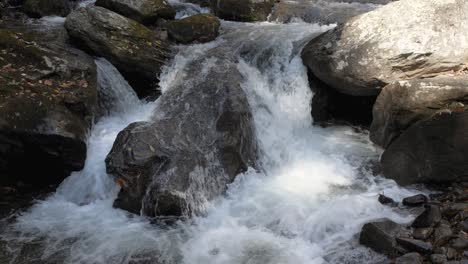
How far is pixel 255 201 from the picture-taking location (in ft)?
22.7

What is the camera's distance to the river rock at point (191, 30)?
10602mm

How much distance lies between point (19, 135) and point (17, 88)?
97cm

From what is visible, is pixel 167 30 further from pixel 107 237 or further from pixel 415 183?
pixel 415 183

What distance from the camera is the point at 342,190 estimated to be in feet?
22.9

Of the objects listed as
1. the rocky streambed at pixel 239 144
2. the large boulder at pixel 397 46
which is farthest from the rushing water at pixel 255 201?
the large boulder at pixel 397 46

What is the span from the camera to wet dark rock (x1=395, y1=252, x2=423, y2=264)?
15.9 ft

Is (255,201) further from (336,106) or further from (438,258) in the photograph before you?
(336,106)

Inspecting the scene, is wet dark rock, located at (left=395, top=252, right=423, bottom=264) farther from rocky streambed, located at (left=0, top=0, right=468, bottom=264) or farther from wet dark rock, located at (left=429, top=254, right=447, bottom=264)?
wet dark rock, located at (left=429, top=254, right=447, bottom=264)

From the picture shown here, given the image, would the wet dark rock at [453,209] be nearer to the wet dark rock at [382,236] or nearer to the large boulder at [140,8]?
the wet dark rock at [382,236]

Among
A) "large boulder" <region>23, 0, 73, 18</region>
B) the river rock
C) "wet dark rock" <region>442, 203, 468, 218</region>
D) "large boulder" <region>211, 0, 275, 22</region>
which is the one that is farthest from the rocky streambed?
"large boulder" <region>23, 0, 73, 18</region>

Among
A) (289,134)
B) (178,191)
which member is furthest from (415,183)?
(178,191)

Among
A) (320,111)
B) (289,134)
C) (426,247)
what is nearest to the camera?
(426,247)

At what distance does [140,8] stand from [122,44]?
2.36 meters

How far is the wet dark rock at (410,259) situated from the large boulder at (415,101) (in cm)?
273
